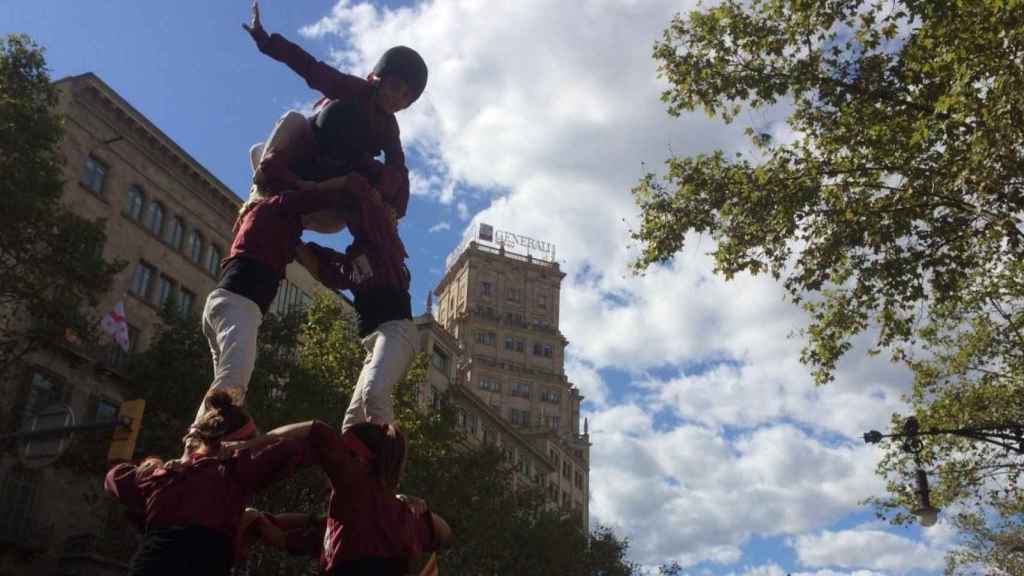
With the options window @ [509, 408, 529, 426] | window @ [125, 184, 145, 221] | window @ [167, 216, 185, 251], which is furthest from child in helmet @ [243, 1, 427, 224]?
window @ [509, 408, 529, 426]

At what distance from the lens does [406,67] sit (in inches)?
221

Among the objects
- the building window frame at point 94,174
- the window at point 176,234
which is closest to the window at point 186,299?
the window at point 176,234

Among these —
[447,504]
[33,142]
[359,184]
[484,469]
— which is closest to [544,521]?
[484,469]

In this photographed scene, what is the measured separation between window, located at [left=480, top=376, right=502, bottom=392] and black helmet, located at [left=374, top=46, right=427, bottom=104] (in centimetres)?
8903

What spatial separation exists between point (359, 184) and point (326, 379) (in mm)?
23073

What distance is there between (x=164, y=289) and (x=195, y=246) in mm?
2879

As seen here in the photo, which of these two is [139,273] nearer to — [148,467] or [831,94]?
[831,94]

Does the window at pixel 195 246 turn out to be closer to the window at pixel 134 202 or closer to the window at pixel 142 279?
the window at pixel 142 279

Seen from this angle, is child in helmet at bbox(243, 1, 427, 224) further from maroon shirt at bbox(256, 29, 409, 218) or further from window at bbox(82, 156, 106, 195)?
window at bbox(82, 156, 106, 195)

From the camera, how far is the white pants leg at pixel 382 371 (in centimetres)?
474

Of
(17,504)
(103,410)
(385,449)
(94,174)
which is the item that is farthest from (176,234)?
(385,449)

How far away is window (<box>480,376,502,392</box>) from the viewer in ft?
309

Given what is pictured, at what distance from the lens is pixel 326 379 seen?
27.5 metres

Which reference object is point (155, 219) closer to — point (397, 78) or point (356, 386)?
point (397, 78)
